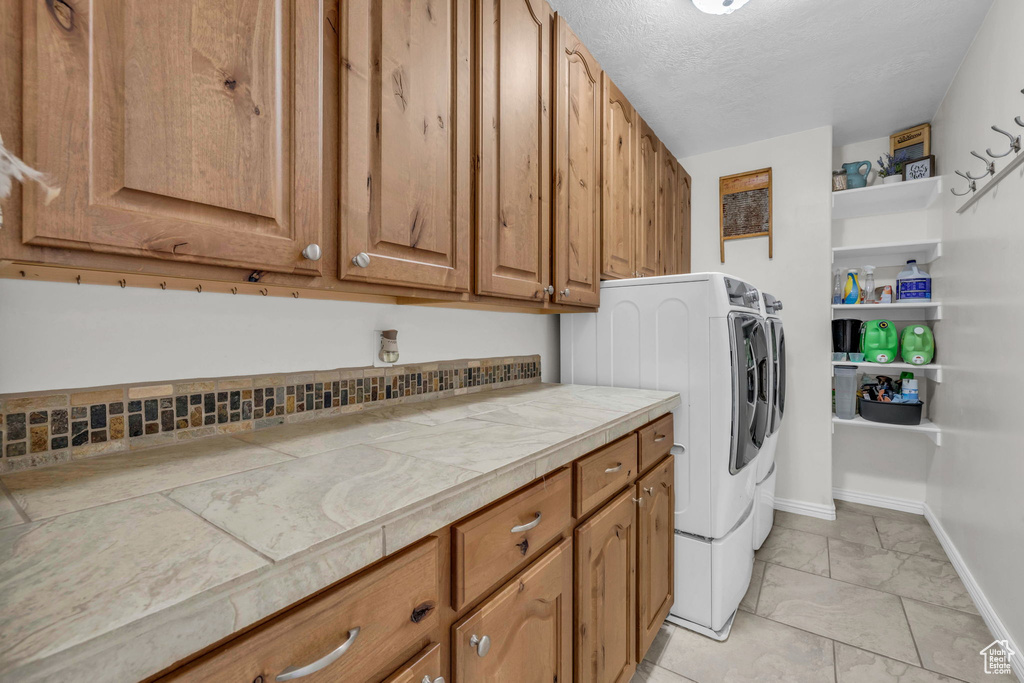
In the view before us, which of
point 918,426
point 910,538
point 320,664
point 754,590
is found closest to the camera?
point 320,664

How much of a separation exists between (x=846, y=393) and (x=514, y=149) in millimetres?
2794

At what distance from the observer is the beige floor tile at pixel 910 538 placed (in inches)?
92.9

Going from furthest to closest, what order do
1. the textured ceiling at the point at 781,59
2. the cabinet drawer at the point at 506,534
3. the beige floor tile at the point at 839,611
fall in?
the textured ceiling at the point at 781,59, the beige floor tile at the point at 839,611, the cabinet drawer at the point at 506,534

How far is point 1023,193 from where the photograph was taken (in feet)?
5.00

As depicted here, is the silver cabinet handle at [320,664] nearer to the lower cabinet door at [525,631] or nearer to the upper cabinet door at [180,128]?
the lower cabinet door at [525,631]

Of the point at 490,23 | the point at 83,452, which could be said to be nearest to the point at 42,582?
the point at 83,452

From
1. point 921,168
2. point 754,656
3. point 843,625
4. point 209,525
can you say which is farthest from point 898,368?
point 209,525

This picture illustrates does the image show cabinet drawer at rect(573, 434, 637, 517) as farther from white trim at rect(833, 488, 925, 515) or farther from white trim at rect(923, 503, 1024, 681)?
white trim at rect(833, 488, 925, 515)

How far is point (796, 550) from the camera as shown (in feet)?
7.88

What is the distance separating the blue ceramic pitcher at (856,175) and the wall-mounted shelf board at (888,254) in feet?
1.41

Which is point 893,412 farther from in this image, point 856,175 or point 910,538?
point 856,175

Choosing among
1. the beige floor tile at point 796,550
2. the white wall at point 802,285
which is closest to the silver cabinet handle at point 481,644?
the beige floor tile at point 796,550

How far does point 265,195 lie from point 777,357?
247 cm

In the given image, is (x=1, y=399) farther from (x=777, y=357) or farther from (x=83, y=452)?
(x=777, y=357)
